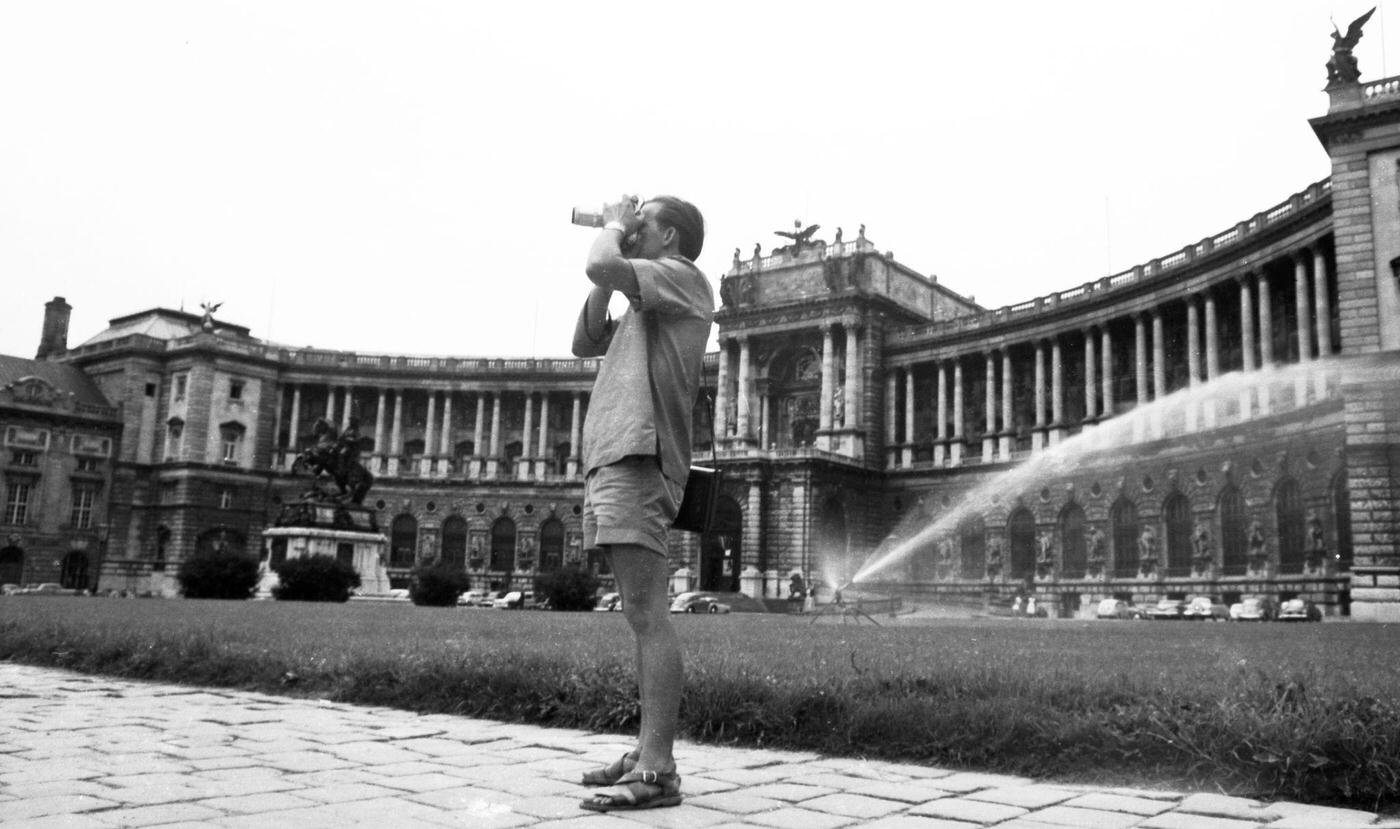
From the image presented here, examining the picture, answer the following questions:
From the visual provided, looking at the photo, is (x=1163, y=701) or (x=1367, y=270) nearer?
(x=1163, y=701)

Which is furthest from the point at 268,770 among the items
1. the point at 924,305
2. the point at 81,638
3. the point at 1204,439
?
the point at 924,305

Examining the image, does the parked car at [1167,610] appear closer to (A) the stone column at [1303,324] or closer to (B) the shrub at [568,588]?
(A) the stone column at [1303,324]

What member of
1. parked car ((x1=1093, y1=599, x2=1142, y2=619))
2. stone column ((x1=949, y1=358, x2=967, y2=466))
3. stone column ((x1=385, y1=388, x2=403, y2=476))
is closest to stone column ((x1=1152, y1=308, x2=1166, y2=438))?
parked car ((x1=1093, y1=599, x2=1142, y2=619))

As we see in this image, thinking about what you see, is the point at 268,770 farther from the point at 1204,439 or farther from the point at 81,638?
the point at 1204,439

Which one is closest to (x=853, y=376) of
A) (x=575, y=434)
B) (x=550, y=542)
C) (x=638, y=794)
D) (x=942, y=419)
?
(x=942, y=419)

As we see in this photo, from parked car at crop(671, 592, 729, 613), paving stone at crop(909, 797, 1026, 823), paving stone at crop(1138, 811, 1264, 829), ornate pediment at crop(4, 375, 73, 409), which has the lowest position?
parked car at crop(671, 592, 729, 613)

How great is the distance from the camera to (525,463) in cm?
7762

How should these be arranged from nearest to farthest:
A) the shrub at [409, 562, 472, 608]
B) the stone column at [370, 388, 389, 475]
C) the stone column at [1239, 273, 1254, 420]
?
the shrub at [409, 562, 472, 608], the stone column at [1239, 273, 1254, 420], the stone column at [370, 388, 389, 475]

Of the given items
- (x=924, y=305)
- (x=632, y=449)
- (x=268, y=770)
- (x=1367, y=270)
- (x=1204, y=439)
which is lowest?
(x=268, y=770)

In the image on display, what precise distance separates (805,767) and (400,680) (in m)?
3.79

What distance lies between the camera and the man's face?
5992 mm

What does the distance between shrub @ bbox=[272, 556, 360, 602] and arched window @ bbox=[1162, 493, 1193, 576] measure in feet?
114

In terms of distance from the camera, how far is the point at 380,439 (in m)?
79.0

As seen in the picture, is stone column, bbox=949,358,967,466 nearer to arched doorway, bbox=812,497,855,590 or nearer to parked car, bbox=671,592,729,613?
arched doorway, bbox=812,497,855,590
